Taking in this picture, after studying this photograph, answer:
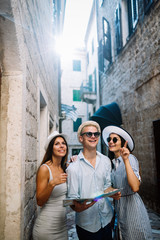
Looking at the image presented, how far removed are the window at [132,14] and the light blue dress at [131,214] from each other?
5917 millimetres

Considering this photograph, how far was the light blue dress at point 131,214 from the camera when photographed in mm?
2041

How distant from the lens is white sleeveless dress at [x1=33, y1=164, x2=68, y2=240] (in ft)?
6.26

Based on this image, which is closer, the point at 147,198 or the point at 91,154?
the point at 91,154

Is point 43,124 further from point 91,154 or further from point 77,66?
point 77,66

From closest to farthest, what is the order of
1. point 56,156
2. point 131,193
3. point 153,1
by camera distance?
point 131,193, point 56,156, point 153,1

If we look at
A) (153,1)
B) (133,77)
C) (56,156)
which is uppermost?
(153,1)

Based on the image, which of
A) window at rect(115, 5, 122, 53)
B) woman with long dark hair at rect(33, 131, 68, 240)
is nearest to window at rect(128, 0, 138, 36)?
window at rect(115, 5, 122, 53)

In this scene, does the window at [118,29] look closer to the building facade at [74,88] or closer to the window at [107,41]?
the window at [107,41]

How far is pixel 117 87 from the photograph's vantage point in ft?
27.5

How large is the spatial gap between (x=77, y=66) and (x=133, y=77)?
15.7 metres

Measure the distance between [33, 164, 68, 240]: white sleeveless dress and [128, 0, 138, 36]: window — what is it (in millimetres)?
6359

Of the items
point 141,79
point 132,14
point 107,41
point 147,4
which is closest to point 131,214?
point 141,79

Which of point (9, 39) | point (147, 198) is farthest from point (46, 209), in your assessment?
point (147, 198)

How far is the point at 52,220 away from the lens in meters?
1.96
